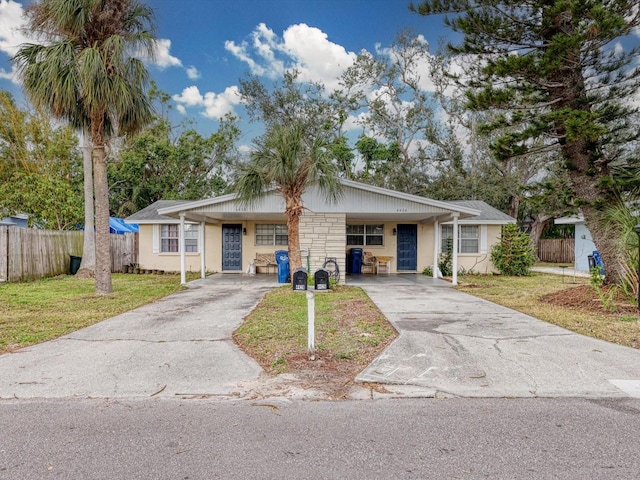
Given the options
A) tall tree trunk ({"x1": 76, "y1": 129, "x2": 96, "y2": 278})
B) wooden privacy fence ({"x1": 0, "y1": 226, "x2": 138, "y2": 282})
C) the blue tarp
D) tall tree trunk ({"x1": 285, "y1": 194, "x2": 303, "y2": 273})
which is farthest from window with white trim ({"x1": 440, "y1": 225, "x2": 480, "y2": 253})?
the blue tarp

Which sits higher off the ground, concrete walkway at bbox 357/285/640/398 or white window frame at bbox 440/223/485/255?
white window frame at bbox 440/223/485/255

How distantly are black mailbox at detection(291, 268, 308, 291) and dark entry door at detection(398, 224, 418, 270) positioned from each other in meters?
6.82

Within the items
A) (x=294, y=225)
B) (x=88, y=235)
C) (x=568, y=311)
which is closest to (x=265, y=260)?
(x=294, y=225)

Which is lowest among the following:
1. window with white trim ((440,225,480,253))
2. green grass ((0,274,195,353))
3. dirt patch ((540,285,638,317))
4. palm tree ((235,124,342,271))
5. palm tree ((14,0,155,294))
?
green grass ((0,274,195,353))

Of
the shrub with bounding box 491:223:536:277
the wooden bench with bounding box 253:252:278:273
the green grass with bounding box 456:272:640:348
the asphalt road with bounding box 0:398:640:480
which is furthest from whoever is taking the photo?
the wooden bench with bounding box 253:252:278:273

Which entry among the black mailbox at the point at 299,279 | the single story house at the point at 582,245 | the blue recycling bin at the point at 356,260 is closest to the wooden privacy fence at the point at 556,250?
the single story house at the point at 582,245

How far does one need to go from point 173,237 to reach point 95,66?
8593 mm

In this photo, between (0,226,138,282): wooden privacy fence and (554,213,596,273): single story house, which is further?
(554,213,596,273): single story house

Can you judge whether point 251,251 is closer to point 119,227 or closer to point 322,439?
point 119,227

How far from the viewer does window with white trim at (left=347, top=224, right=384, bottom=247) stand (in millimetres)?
16922

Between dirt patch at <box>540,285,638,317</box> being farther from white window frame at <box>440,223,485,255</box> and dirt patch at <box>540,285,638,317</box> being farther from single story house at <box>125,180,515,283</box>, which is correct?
white window frame at <box>440,223,485,255</box>

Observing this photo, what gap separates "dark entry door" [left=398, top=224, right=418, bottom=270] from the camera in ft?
55.6

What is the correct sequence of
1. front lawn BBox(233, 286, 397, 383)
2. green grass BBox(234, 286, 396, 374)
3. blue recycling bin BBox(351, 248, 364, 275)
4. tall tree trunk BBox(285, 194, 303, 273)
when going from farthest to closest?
blue recycling bin BBox(351, 248, 364, 275), tall tree trunk BBox(285, 194, 303, 273), green grass BBox(234, 286, 396, 374), front lawn BBox(233, 286, 397, 383)

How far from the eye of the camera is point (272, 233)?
55.5 ft
